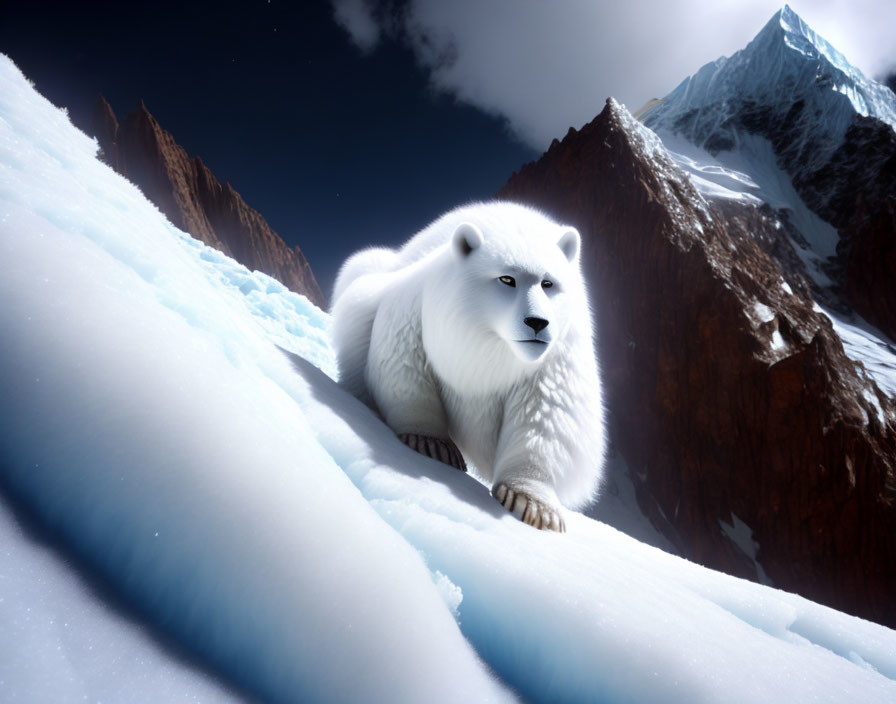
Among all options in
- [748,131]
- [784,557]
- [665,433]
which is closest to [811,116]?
[748,131]

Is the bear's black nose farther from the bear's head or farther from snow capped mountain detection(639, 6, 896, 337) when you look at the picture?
snow capped mountain detection(639, 6, 896, 337)

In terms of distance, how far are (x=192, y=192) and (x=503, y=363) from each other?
46152 millimetres

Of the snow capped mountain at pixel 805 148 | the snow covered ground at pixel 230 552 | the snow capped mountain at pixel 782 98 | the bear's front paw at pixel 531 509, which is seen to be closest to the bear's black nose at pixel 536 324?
the bear's front paw at pixel 531 509

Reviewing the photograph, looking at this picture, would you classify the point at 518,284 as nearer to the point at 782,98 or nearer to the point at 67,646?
the point at 67,646

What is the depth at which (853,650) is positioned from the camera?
42.7 inches

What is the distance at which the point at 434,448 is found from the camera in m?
1.58

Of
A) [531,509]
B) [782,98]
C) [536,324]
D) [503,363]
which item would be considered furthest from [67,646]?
[782,98]

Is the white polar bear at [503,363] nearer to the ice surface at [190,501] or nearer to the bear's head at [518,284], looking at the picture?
the bear's head at [518,284]

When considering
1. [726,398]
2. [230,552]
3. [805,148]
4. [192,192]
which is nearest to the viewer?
[230,552]

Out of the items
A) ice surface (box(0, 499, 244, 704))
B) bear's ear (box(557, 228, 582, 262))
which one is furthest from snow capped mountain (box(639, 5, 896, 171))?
ice surface (box(0, 499, 244, 704))

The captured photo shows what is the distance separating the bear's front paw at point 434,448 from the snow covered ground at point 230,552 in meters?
0.53

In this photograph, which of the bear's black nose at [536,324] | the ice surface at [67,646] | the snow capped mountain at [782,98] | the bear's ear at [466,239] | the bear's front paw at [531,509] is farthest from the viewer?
the snow capped mountain at [782,98]

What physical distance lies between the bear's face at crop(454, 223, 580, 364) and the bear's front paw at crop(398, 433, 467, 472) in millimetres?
400

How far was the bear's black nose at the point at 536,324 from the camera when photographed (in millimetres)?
1356
